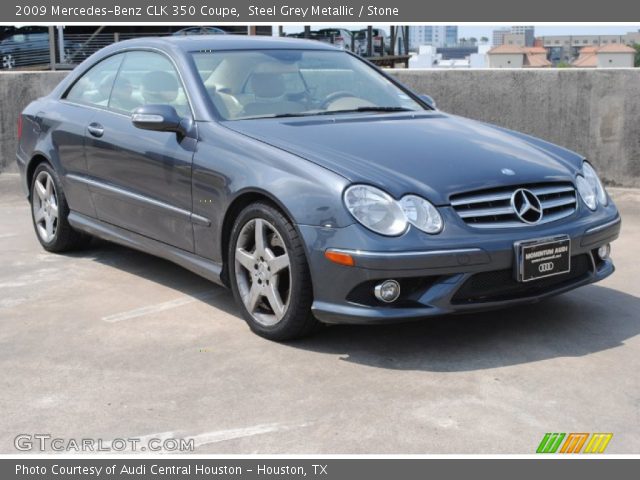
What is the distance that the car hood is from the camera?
14.4 ft

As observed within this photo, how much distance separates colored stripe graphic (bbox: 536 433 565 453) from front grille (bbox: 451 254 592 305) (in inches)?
37.4

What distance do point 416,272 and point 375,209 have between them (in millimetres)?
340

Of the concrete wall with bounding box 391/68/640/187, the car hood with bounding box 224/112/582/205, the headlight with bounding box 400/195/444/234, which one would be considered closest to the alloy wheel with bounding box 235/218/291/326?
the car hood with bounding box 224/112/582/205

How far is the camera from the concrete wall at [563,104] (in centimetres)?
859

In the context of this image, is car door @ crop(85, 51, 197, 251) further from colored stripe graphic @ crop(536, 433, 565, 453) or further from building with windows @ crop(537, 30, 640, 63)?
building with windows @ crop(537, 30, 640, 63)

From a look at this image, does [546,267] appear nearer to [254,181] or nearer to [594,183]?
[594,183]

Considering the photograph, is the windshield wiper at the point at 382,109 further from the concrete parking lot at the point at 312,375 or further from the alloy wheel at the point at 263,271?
the concrete parking lot at the point at 312,375

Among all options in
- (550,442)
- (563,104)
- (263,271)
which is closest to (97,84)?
(263,271)

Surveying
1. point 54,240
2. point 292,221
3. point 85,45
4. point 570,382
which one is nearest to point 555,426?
point 570,382

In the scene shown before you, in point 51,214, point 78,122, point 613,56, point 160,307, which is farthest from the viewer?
point 613,56

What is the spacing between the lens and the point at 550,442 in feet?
11.4
